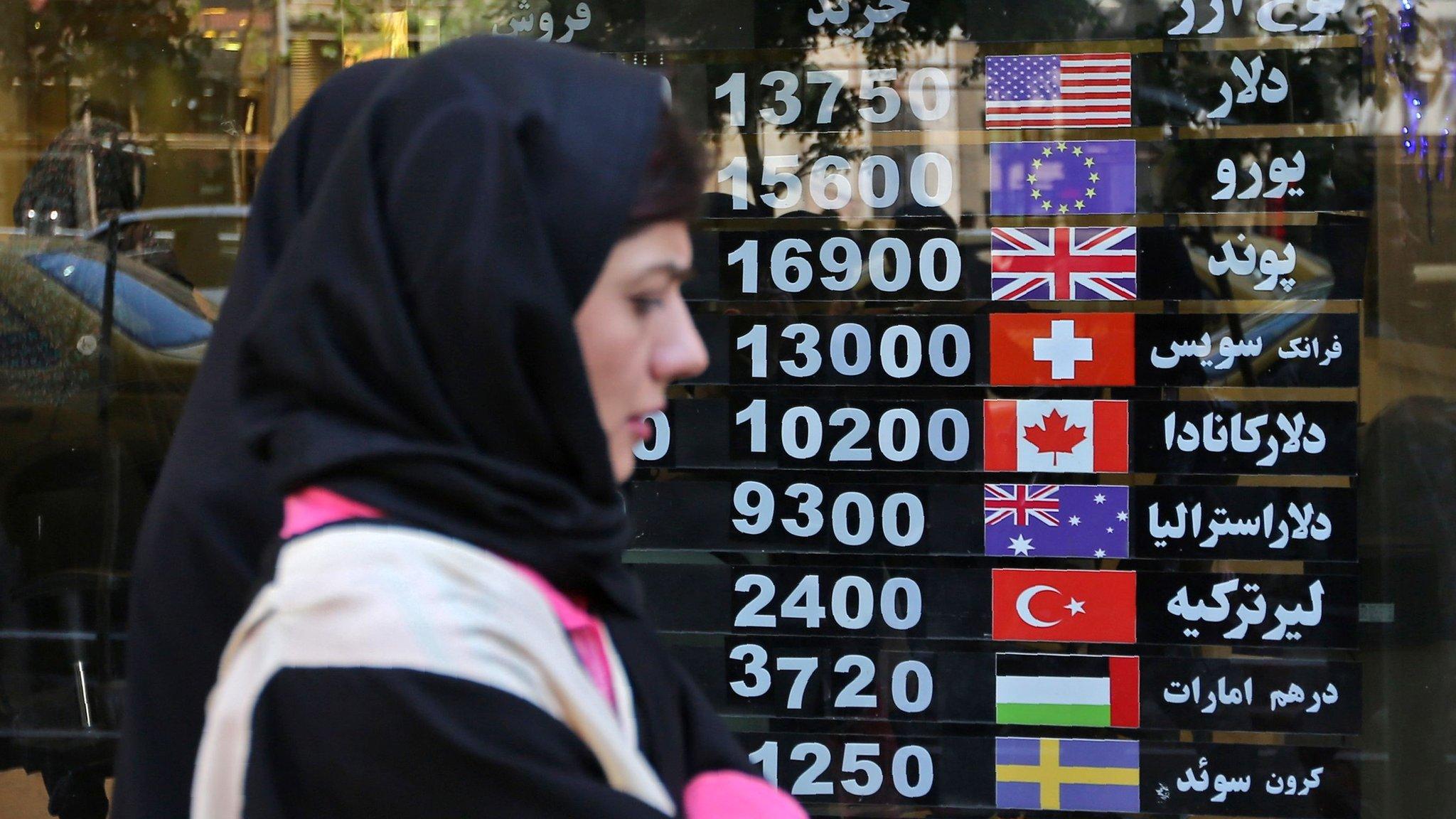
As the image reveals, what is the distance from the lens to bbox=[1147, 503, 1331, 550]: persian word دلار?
322 centimetres

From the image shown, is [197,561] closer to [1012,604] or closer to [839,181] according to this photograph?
[839,181]

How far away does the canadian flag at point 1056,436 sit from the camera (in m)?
3.25

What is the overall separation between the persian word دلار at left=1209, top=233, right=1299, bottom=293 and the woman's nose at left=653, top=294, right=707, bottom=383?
2.16 metres

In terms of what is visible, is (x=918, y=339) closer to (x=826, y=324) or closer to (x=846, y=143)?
(x=826, y=324)


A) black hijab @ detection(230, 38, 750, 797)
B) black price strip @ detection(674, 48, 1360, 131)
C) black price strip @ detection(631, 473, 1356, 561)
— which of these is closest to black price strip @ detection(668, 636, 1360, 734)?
black price strip @ detection(631, 473, 1356, 561)

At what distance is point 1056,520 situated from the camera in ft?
10.8

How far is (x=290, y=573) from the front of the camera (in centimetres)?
108

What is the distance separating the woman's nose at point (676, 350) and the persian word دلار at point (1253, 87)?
2.22 meters

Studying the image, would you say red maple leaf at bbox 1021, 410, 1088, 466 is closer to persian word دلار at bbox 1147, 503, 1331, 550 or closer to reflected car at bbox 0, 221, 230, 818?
persian word دلار at bbox 1147, 503, 1331, 550

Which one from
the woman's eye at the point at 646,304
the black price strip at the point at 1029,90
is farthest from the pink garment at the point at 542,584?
the black price strip at the point at 1029,90

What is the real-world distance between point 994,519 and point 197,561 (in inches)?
87.7

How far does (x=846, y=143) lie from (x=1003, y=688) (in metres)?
1.26

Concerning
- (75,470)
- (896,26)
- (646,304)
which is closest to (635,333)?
(646,304)

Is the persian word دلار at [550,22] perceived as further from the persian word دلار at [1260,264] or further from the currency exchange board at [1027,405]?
the persian word دلار at [1260,264]
